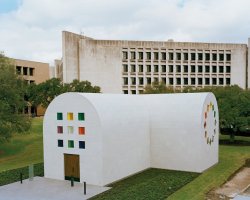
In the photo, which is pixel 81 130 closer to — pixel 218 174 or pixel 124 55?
pixel 218 174

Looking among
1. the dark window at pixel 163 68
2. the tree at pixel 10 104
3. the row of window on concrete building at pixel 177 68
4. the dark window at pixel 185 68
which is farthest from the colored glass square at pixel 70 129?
the dark window at pixel 185 68

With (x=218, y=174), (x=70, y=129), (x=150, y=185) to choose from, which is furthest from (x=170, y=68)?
(x=150, y=185)

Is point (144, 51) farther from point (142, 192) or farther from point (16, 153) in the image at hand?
point (142, 192)

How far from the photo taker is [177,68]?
69625 millimetres

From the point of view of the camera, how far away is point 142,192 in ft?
53.6

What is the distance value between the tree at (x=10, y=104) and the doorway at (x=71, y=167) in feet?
28.0

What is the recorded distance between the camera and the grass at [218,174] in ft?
53.9

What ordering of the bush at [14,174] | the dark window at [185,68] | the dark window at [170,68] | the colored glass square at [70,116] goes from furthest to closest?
the dark window at [185,68], the dark window at [170,68], the bush at [14,174], the colored glass square at [70,116]

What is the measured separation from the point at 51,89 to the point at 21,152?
21.2 m

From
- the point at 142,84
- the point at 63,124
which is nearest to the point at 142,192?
the point at 63,124

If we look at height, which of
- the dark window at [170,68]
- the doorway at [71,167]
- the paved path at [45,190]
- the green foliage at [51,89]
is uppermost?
the dark window at [170,68]

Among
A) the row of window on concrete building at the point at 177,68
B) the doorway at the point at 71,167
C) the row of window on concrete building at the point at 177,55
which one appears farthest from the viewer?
the row of window on concrete building at the point at 177,68

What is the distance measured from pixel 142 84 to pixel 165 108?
45.9 metres

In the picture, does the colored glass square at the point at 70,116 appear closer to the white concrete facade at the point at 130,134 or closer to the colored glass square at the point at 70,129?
the white concrete facade at the point at 130,134
